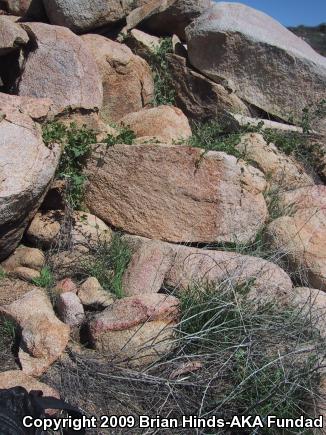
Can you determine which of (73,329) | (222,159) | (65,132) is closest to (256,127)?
(222,159)

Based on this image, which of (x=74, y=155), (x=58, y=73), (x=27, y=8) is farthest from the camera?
(x=27, y=8)

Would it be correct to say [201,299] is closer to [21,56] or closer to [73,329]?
[73,329]

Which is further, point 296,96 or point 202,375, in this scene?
point 296,96

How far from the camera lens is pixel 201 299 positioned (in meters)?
3.76

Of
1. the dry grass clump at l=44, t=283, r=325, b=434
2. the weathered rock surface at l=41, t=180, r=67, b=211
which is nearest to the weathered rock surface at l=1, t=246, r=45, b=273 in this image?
the weathered rock surface at l=41, t=180, r=67, b=211

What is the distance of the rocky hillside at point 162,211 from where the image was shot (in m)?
3.39

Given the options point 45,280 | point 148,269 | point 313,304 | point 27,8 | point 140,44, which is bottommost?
point 45,280

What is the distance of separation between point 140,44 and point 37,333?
11.9ft

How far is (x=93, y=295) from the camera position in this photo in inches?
156

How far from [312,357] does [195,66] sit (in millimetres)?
3467

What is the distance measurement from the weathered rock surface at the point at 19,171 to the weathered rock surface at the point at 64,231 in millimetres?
178

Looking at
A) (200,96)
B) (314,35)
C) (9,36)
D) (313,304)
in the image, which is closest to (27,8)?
(9,36)

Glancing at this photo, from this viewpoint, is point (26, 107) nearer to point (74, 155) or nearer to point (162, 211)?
point (74, 155)

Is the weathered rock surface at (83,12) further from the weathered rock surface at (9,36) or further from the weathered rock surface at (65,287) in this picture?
the weathered rock surface at (65,287)
